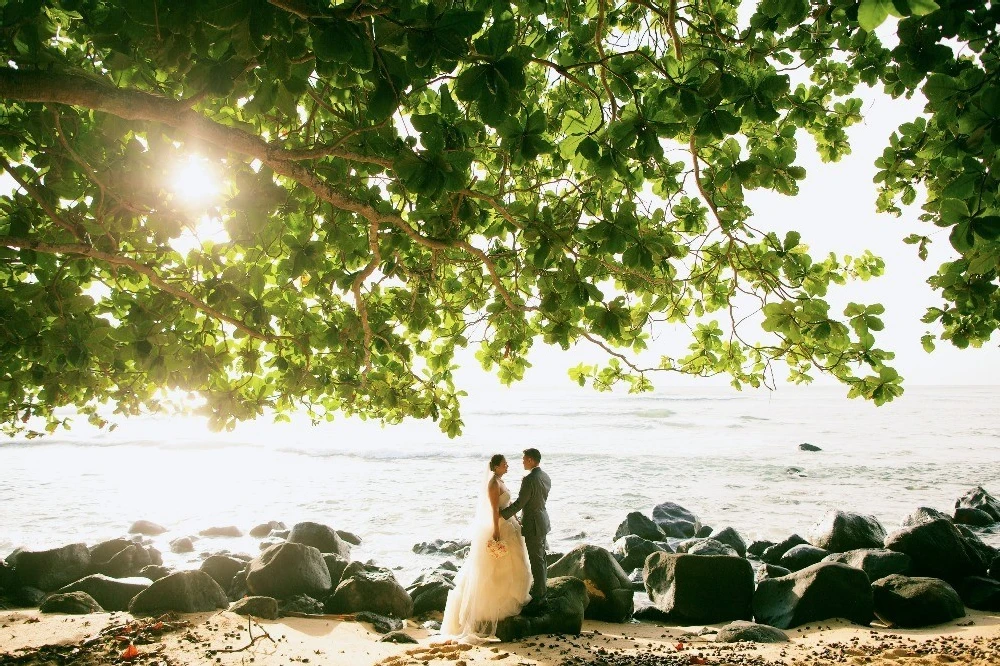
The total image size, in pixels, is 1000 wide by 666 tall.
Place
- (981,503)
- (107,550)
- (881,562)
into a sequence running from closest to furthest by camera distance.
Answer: (881,562), (107,550), (981,503)

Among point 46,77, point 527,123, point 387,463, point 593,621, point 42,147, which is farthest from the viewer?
point 387,463

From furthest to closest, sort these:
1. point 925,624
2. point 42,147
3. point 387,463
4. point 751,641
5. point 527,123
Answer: point 387,463, point 925,624, point 751,641, point 42,147, point 527,123

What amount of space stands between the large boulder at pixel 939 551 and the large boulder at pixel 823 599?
6.24ft

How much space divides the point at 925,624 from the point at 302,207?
7.26 meters

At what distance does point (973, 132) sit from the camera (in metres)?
2.51

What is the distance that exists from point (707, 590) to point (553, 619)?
2074 mm

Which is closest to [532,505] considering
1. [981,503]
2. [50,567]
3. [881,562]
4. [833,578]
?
[833,578]

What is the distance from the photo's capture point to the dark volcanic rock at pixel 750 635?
555 centimetres

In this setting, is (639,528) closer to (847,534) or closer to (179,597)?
(847,534)

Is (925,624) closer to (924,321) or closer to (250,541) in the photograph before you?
(924,321)

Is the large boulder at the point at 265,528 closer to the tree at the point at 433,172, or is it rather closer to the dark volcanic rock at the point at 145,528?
the dark volcanic rock at the point at 145,528

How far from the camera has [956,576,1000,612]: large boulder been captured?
663 centimetres

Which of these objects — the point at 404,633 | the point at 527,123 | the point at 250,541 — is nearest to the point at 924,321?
the point at 527,123

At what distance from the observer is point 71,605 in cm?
658
